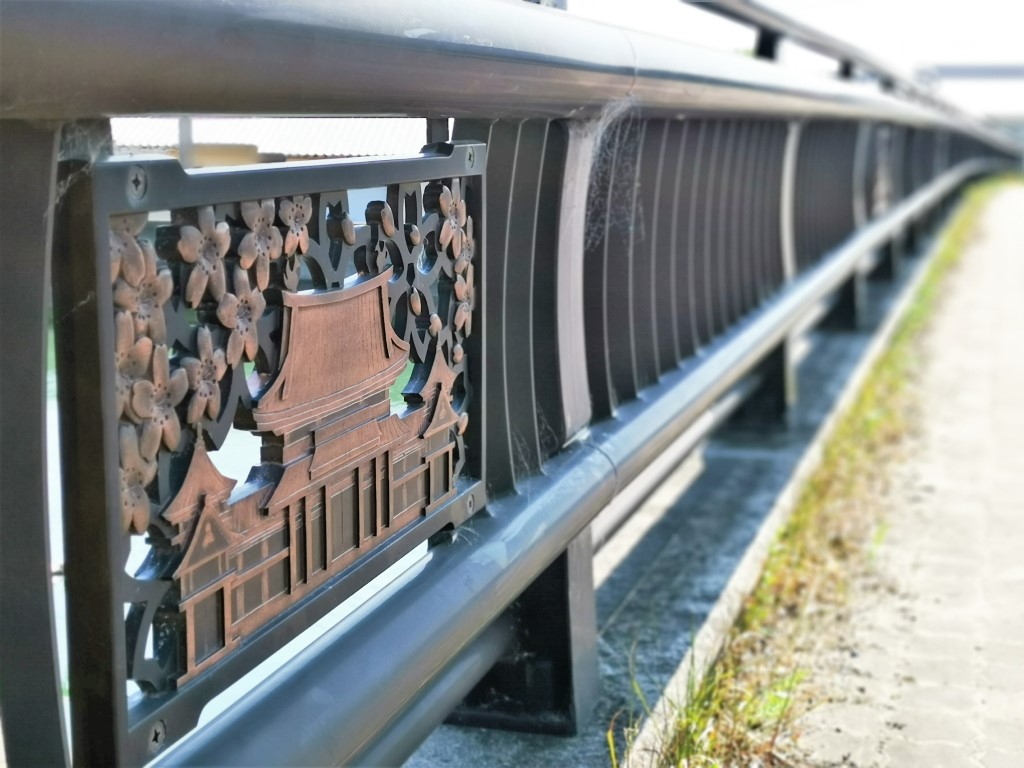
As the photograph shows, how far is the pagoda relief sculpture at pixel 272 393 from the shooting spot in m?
1.23

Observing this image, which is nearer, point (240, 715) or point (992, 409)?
point (240, 715)

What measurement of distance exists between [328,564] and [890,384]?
18.6 feet

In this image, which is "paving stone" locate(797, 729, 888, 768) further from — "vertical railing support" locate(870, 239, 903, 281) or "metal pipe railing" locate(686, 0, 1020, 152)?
"vertical railing support" locate(870, 239, 903, 281)

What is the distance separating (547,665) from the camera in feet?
8.20

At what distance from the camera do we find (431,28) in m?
1.50

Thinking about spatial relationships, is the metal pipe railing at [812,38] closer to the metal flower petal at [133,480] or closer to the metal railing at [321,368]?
the metal railing at [321,368]

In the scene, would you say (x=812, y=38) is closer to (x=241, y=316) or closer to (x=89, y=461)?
(x=241, y=316)

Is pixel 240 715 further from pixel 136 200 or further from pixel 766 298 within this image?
pixel 766 298

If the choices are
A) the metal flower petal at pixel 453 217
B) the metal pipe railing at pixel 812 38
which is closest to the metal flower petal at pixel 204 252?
the metal flower petal at pixel 453 217

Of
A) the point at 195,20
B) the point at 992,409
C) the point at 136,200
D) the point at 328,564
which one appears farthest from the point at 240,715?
the point at 992,409

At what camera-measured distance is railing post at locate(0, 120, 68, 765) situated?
108cm

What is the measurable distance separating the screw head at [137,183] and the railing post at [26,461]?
0.28 ft

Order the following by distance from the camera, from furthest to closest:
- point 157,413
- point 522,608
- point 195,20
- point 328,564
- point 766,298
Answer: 1. point 766,298
2. point 522,608
3. point 328,564
4. point 157,413
5. point 195,20

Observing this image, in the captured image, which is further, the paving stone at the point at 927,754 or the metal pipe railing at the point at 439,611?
the paving stone at the point at 927,754
